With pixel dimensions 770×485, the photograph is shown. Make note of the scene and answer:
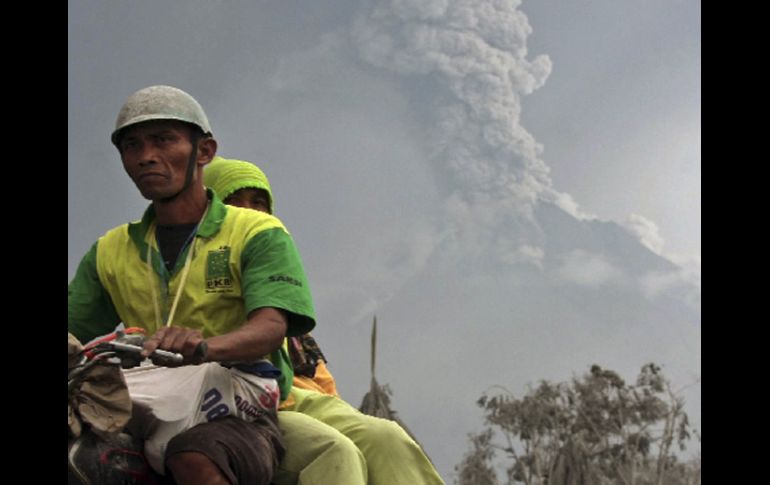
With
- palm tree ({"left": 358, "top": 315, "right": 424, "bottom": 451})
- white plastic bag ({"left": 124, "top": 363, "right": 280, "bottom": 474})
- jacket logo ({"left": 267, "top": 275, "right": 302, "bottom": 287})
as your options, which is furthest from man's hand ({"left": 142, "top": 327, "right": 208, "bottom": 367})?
palm tree ({"left": 358, "top": 315, "right": 424, "bottom": 451})

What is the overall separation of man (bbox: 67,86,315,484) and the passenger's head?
1256 millimetres

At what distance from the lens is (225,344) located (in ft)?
10.5

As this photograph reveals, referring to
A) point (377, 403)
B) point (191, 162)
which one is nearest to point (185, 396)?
point (191, 162)

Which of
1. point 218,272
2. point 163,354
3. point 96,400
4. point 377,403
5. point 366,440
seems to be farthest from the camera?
point 377,403

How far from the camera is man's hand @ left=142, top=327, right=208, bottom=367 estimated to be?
3035 mm

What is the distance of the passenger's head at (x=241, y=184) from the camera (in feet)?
17.0

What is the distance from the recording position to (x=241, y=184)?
5.20 metres

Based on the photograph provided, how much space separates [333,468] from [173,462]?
1.99 ft

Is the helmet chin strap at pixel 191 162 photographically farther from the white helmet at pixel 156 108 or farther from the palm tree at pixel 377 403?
the palm tree at pixel 377 403

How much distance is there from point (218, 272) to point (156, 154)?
1.38ft

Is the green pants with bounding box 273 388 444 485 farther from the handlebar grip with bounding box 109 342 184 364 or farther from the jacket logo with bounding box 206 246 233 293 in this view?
the handlebar grip with bounding box 109 342 184 364

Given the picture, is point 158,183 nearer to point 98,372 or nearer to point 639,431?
point 98,372

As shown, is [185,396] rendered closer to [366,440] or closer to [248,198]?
[366,440]
